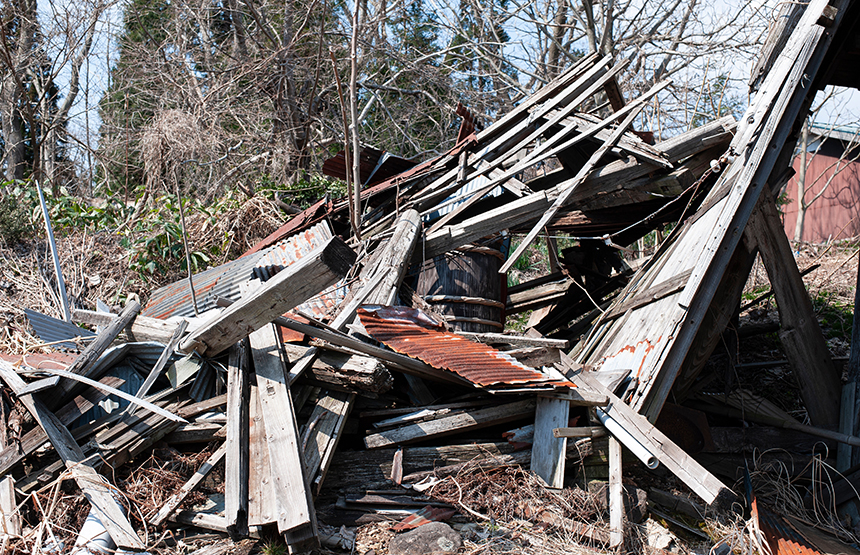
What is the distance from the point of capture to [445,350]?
468cm

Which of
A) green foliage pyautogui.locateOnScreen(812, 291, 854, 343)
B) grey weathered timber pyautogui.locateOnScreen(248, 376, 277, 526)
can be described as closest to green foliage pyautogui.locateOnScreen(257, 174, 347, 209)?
grey weathered timber pyautogui.locateOnScreen(248, 376, 277, 526)

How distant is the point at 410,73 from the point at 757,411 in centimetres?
1257

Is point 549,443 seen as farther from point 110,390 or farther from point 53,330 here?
point 53,330

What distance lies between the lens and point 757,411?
6.07 meters

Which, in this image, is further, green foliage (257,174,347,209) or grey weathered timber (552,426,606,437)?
green foliage (257,174,347,209)

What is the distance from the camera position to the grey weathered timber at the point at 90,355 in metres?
4.29

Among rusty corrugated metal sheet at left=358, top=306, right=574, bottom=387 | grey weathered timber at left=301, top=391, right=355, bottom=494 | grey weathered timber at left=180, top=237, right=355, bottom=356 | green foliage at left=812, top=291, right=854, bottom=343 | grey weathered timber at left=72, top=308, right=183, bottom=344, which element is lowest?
green foliage at left=812, top=291, right=854, bottom=343

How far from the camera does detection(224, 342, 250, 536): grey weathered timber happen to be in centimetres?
346

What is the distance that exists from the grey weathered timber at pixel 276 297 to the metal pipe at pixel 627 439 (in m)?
2.58

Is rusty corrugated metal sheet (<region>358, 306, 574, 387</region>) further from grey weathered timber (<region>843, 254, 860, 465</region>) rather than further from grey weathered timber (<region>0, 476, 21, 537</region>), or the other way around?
grey weathered timber (<region>843, 254, 860, 465</region>)

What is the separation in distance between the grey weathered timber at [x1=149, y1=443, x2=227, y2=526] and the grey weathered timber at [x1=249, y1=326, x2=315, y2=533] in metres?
0.53

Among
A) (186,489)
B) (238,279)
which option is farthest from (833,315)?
(186,489)

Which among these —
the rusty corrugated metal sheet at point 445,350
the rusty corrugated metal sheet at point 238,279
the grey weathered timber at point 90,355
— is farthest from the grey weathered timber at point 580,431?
the grey weathered timber at point 90,355

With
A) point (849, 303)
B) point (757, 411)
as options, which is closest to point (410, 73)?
point (849, 303)
